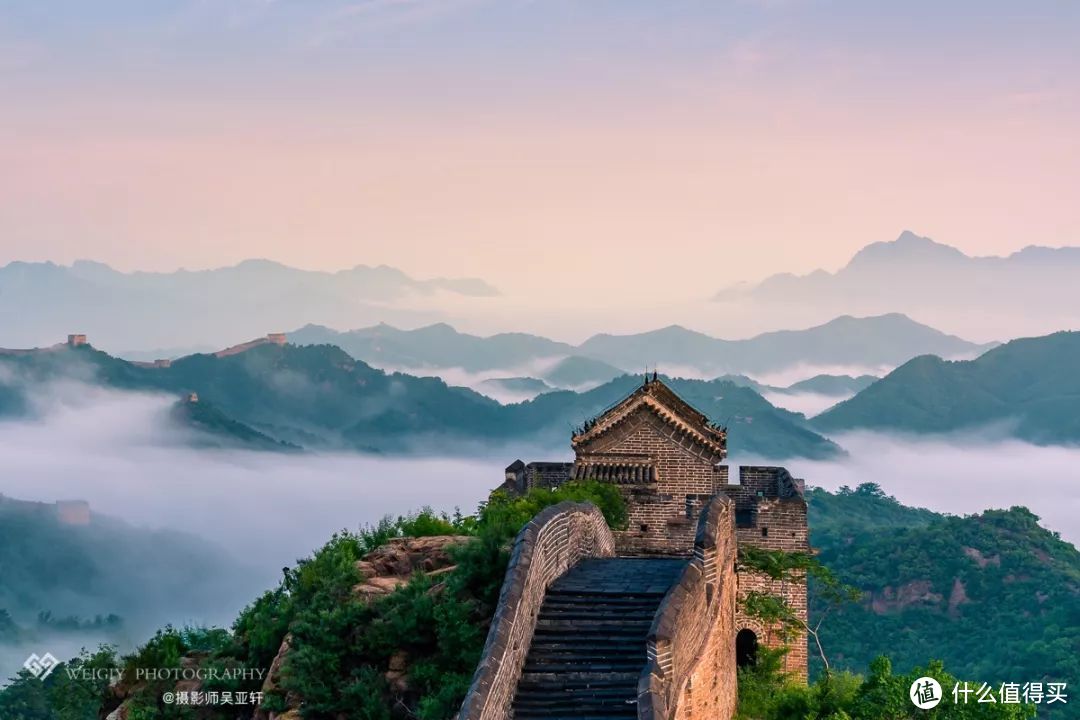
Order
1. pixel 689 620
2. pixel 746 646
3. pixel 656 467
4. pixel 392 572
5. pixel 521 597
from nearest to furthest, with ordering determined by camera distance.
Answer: pixel 689 620, pixel 521 597, pixel 392 572, pixel 746 646, pixel 656 467

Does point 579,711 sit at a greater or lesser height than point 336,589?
lesser

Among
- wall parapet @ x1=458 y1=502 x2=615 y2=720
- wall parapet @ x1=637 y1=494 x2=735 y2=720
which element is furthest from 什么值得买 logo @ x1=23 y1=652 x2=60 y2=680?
wall parapet @ x1=637 y1=494 x2=735 y2=720

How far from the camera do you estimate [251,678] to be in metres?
Result: 28.7

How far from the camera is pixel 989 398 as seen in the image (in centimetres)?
16675

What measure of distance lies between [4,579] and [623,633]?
14659cm

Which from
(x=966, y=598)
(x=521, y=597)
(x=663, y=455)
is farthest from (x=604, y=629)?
(x=966, y=598)

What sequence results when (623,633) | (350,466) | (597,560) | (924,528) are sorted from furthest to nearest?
(350,466) → (924,528) → (597,560) → (623,633)

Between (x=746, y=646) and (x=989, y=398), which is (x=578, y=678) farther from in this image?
(x=989, y=398)

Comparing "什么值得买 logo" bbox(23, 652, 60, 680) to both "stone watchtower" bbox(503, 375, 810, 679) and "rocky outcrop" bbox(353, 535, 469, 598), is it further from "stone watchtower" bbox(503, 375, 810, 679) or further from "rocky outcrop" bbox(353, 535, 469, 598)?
"rocky outcrop" bbox(353, 535, 469, 598)

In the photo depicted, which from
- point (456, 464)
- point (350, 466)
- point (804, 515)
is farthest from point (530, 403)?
point (804, 515)

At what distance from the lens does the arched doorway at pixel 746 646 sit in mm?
40344

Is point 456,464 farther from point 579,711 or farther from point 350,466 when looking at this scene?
point 579,711

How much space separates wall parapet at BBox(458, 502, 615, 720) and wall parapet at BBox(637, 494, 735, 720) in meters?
1.78

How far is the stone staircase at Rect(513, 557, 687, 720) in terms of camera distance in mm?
19984
